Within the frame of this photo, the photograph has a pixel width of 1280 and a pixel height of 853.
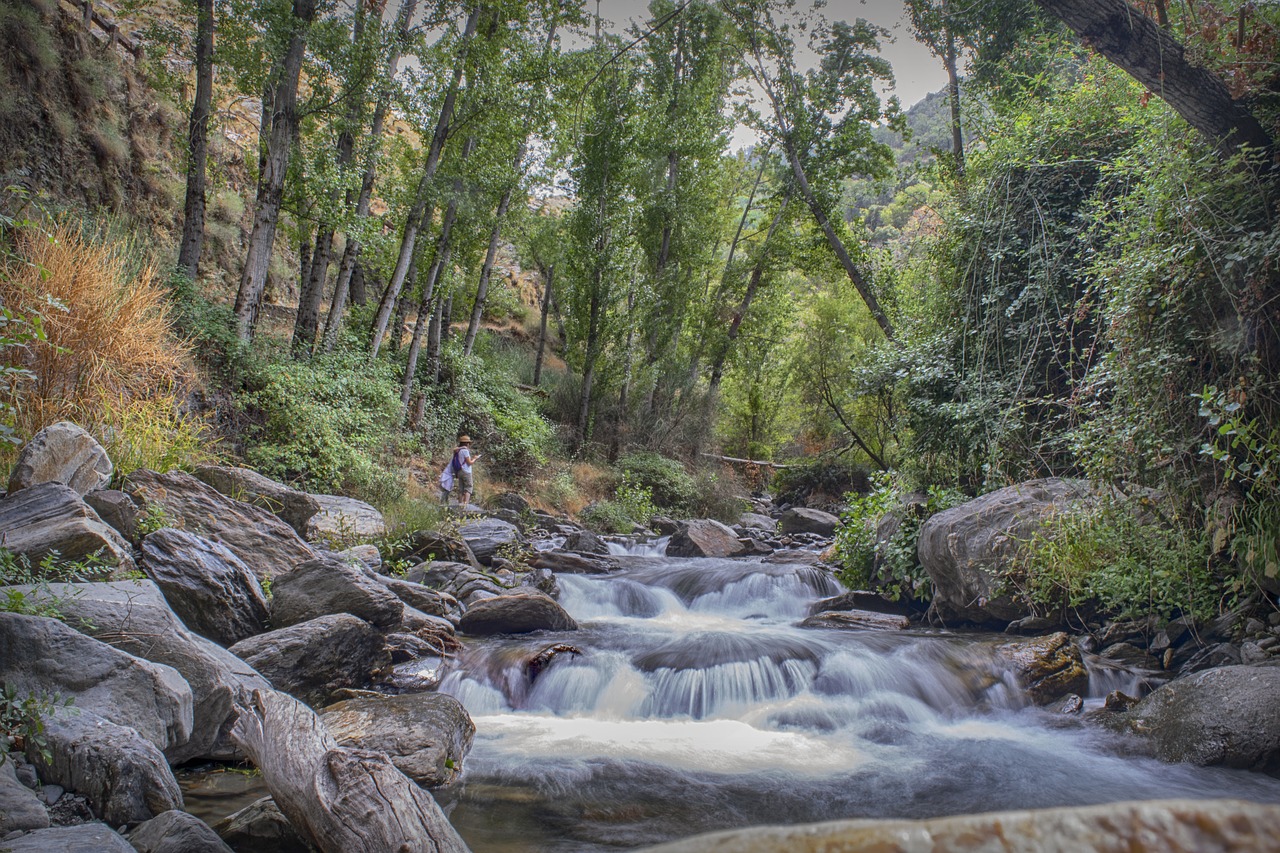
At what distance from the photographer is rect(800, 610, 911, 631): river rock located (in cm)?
836

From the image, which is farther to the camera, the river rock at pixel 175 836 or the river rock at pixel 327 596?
the river rock at pixel 327 596

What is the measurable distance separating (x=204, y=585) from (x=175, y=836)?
3053 mm

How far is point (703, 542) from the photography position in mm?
14406

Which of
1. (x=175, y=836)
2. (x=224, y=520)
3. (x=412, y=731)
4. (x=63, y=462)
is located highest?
(x=63, y=462)

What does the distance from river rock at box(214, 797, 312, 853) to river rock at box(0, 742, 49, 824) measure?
2.69 feet

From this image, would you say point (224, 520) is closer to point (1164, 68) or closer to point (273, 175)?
point (273, 175)

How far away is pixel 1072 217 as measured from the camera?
8586 mm

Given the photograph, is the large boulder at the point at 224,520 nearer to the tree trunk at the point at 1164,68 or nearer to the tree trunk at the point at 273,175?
the tree trunk at the point at 273,175

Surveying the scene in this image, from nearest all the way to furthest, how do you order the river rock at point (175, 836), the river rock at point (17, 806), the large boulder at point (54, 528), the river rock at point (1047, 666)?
1. the river rock at point (17, 806)
2. the river rock at point (175, 836)
3. the large boulder at point (54, 528)
4. the river rock at point (1047, 666)

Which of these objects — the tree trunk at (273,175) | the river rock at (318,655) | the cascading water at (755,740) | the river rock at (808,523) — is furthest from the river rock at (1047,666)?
the tree trunk at (273,175)

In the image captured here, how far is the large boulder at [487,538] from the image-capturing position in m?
11.0

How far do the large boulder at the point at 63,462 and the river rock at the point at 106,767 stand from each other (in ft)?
9.23

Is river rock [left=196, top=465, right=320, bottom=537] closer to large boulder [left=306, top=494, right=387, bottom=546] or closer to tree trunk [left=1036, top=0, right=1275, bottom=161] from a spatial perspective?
large boulder [left=306, top=494, right=387, bottom=546]

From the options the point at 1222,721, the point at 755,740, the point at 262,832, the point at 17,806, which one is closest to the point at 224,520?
the point at 262,832
